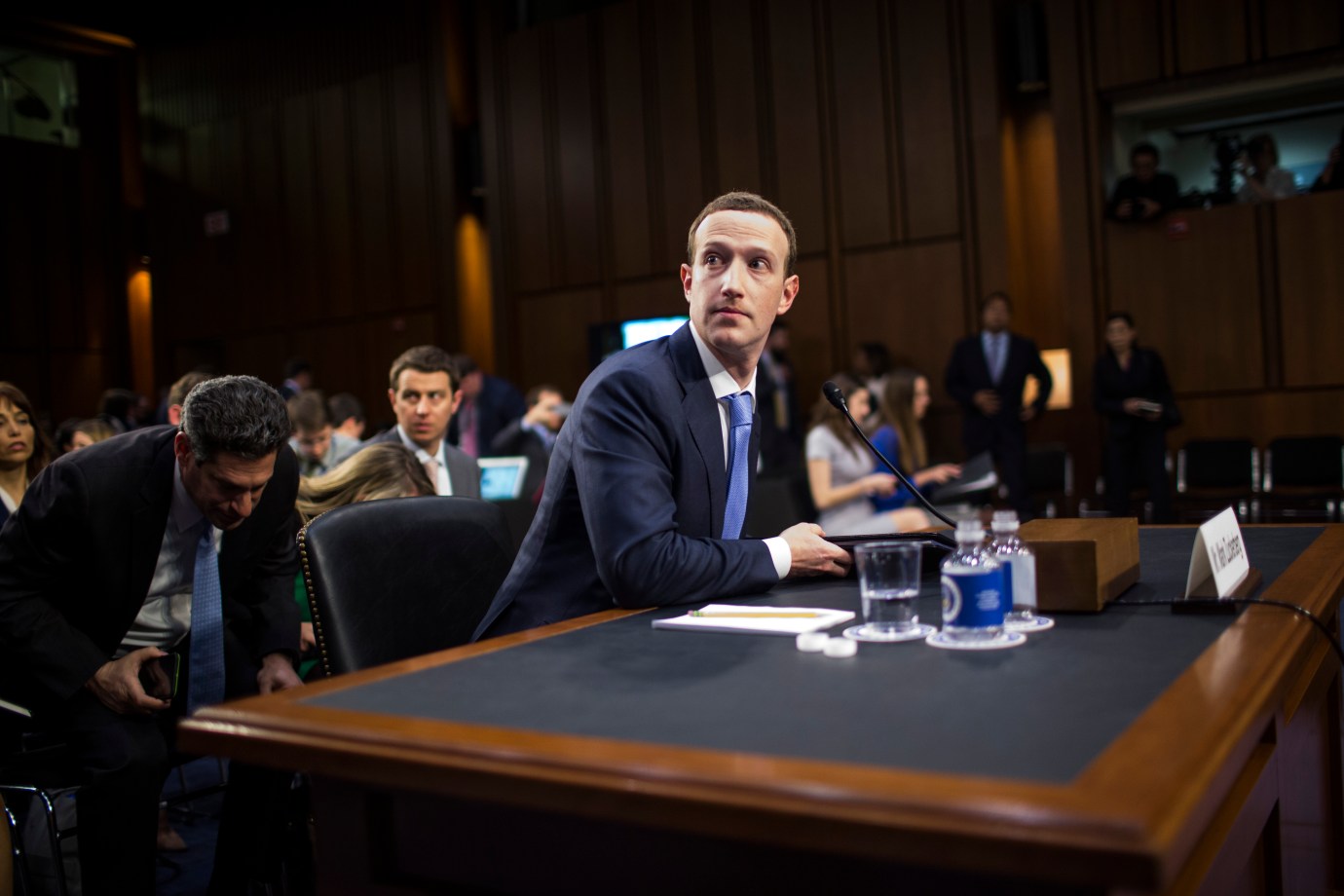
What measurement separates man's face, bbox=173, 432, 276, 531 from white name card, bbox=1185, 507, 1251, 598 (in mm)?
1628

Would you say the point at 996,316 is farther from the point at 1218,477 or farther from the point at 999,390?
the point at 1218,477

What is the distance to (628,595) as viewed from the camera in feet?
5.76

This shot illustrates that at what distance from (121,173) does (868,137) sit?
8887 millimetres

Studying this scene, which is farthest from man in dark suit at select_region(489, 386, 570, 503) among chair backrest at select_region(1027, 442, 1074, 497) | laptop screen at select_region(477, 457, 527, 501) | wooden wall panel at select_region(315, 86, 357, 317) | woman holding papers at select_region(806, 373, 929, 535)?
wooden wall panel at select_region(315, 86, 357, 317)

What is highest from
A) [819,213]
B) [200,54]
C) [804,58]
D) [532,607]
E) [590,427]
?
[200,54]

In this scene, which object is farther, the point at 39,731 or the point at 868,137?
the point at 868,137

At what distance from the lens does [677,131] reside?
921 cm

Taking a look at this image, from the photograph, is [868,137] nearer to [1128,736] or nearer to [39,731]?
[39,731]

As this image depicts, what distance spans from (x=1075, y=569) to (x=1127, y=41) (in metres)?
7.21

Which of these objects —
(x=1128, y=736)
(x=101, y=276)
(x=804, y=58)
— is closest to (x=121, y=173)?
(x=101, y=276)

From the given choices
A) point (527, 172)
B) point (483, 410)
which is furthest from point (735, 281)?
point (527, 172)

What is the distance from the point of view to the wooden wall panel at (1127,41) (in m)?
7.59

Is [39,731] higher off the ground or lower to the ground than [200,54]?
lower

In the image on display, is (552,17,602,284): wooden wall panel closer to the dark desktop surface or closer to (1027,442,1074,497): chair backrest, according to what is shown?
(1027,442,1074,497): chair backrest
